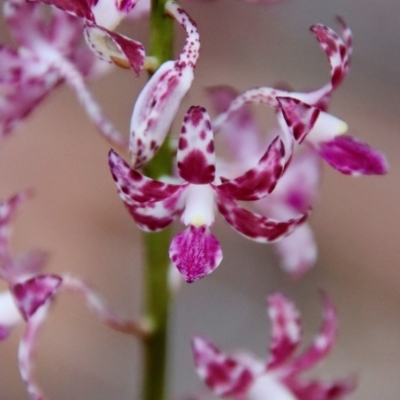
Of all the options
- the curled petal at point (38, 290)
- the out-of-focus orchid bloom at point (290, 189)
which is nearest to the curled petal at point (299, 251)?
the out-of-focus orchid bloom at point (290, 189)

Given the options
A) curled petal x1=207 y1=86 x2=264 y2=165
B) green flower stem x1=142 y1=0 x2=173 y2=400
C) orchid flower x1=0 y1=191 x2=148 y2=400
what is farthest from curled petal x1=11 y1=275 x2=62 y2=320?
curled petal x1=207 y1=86 x2=264 y2=165

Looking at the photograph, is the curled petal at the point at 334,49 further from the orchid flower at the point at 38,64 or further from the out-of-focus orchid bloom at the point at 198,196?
the orchid flower at the point at 38,64

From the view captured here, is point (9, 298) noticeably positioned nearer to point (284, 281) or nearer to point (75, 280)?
point (75, 280)

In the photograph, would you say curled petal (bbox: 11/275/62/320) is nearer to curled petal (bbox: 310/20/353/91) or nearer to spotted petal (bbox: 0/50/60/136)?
spotted petal (bbox: 0/50/60/136)

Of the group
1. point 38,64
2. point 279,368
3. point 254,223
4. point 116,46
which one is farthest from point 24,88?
point 279,368

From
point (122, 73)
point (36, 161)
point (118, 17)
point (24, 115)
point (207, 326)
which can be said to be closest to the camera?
point (118, 17)

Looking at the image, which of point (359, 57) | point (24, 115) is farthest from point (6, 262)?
point (359, 57)
